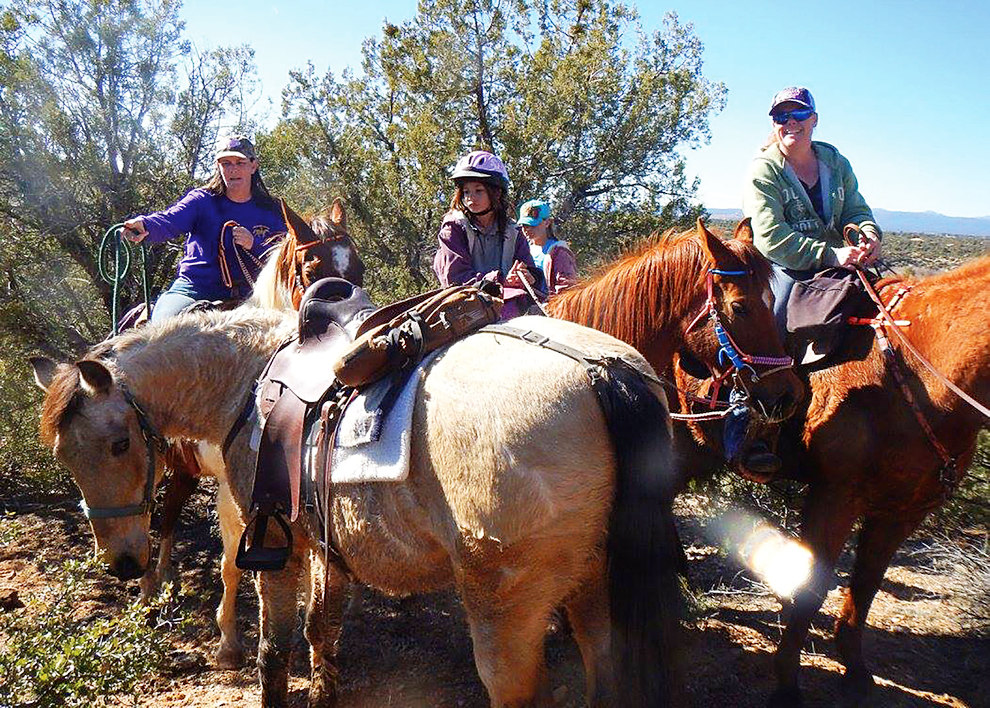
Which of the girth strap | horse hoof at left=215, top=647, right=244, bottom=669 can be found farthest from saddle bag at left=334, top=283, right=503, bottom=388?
horse hoof at left=215, top=647, right=244, bottom=669

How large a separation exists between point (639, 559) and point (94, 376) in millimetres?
2180

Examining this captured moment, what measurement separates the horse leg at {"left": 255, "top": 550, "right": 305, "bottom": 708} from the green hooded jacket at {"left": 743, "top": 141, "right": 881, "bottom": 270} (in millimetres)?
2972

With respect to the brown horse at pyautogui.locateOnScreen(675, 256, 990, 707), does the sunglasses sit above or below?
above

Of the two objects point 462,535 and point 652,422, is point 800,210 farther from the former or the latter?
point 462,535

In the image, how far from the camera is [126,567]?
2.76 metres

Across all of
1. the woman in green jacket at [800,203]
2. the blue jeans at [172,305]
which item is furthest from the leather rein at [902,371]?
the blue jeans at [172,305]

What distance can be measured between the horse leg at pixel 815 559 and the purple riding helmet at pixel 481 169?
2.52 m

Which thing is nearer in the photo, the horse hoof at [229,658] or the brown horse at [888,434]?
the brown horse at [888,434]

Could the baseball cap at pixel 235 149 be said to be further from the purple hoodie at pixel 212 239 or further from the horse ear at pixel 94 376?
the horse ear at pixel 94 376

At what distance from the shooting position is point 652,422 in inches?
81.0

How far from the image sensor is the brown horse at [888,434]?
313cm

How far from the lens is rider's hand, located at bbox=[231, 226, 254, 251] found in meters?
4.37

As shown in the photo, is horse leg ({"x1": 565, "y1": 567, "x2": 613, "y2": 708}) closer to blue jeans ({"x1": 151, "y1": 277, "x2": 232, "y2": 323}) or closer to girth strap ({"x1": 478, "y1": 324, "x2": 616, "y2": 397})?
girth strap ({"x1": 478, "y1": 324, "x2": 616, "y2": 397})

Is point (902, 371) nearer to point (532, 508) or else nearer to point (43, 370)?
point (532, 508)
